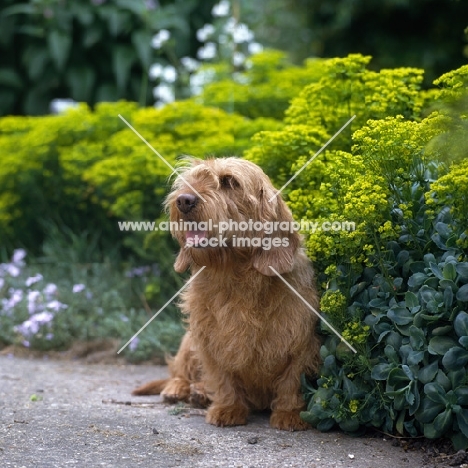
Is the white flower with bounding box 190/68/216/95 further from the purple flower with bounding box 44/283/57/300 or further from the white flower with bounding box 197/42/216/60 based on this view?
the purple flower with bounding box 44/283/57/300

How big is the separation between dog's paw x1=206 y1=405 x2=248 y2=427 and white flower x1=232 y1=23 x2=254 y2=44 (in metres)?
5.35

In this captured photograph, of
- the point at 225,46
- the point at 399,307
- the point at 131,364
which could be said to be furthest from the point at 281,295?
the point at 225,46

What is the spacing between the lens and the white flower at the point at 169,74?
28.2 ft

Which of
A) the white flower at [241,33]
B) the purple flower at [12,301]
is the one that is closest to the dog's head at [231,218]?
the purple flower at [12,301]

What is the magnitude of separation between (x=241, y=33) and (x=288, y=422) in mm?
5589

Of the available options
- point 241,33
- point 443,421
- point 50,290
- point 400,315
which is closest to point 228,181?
point 400,315

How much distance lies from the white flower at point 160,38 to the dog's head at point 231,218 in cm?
452

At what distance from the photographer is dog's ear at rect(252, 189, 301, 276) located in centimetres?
424

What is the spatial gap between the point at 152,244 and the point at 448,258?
331 centimetres

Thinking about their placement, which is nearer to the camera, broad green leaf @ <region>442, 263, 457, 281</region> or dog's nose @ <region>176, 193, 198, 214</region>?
broad green leaf @ <region>442, 263, 457, 281</region>

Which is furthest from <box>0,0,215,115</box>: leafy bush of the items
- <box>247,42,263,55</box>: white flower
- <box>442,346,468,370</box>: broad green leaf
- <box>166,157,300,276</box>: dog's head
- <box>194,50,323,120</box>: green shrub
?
<box>442,346,468,370</box>: broad green leaf

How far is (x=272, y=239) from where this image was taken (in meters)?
4.30

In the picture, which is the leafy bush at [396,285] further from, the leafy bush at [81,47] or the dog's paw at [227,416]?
the leafy bush at [81,47]

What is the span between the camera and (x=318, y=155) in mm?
4855
